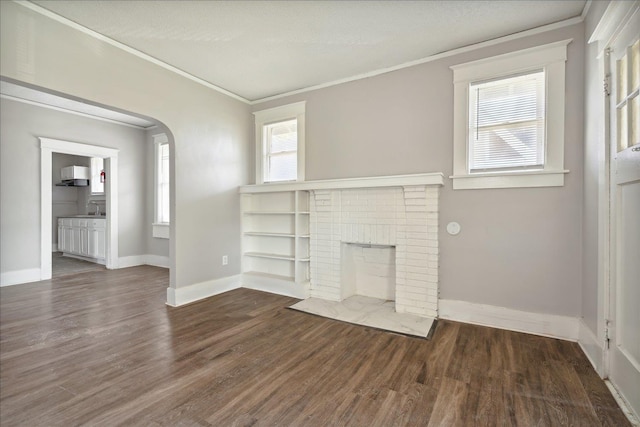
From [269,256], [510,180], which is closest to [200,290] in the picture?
[269,256]

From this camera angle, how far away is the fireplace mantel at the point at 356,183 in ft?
9.22

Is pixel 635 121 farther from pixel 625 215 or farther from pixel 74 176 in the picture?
pixel 74 176

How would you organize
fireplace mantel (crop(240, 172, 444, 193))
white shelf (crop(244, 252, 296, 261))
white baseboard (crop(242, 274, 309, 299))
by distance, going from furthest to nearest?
white shelf (crop(244, 252, 296, 261))
white baseboard (crop(242, 274, 309, 299))
fireplace mantel (crop(240, 172, 444, 193))

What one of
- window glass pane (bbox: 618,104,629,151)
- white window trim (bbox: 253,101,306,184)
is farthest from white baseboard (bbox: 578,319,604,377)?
white window trim (bbox: 253,101,306,184)

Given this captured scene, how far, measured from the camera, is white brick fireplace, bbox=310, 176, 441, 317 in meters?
2.90

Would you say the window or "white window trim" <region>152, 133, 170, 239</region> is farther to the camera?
the window

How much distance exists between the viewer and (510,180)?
8.59 ft

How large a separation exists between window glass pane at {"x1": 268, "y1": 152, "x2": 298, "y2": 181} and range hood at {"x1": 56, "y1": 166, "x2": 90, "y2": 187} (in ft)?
17.7

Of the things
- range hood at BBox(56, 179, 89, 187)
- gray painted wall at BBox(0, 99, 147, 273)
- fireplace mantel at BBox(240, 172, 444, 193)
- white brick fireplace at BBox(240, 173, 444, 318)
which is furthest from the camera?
range hood at BBox(56, 179, 89, 187)

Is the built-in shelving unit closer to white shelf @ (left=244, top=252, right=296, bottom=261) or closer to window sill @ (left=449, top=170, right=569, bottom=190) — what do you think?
white shelf @ (left=244, top=252, right=296, bottom=261)

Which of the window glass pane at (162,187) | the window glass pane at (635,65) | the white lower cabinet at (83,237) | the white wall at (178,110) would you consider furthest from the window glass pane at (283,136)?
the white lower cabinet at (83,237)

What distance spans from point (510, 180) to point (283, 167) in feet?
8.92

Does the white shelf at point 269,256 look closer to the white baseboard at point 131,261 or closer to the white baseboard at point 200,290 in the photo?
the white baseboard at point 200,290

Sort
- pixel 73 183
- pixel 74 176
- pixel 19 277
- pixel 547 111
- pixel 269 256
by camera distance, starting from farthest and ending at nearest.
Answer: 1. pixel 73 183
2. pixel 74 176
3. pixel 19 277
4. pixel 269 256
5. pixel 547 111
